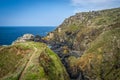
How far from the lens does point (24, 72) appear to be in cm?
6359

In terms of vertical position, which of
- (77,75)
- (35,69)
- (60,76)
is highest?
(35,69)

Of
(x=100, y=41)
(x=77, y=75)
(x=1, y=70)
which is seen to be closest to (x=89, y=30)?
(x=100, y=41)

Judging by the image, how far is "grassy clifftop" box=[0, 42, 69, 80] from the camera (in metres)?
62.5

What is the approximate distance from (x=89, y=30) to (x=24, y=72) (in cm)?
10925

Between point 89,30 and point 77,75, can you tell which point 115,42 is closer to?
point 77,75

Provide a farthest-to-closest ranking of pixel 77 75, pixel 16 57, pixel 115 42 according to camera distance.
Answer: pixel 115 42
pixel 77 75
pixel 16 57

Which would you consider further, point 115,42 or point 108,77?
point 115,42

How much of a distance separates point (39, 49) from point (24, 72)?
15004 mm

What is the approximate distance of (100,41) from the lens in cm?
12300

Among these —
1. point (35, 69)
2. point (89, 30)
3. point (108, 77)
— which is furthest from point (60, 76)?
point (89, 30)

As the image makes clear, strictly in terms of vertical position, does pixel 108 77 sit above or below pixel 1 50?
below

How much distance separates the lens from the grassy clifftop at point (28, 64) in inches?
2462

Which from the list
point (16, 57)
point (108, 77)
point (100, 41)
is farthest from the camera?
point (100, 41)

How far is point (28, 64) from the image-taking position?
66.2 metres
